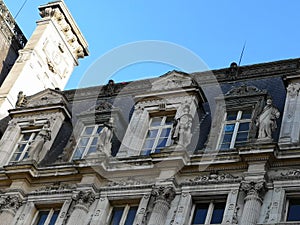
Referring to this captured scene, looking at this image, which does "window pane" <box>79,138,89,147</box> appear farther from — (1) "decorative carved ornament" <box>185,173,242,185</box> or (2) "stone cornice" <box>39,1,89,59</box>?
(2) "stone cornice" <box>39,1,89,59</box>

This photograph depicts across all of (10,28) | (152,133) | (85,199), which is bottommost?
(85,199)

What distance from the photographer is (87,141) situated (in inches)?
1094

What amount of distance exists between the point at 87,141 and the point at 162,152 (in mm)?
4927

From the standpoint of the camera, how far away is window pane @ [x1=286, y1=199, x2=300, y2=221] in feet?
68.8

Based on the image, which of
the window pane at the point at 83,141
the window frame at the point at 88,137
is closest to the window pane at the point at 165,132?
the window frame at the point at 88,137

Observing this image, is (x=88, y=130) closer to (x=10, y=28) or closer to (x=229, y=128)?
(x=229, y=128)

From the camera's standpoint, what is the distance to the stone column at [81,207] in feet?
77.8

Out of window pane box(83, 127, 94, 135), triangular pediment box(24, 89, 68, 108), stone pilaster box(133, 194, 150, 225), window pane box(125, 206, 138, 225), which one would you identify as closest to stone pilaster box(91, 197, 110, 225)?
window pane box(125, 206, 138, 225)

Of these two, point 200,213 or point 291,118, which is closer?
point 200,213

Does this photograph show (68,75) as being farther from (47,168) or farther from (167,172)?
(167,172)

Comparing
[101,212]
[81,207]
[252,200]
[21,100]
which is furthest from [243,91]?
[21,100]

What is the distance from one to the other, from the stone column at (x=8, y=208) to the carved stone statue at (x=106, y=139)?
12.0 ft

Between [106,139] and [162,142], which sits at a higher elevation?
[162,142]

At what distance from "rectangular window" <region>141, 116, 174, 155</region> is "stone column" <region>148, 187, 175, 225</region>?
105 inches
